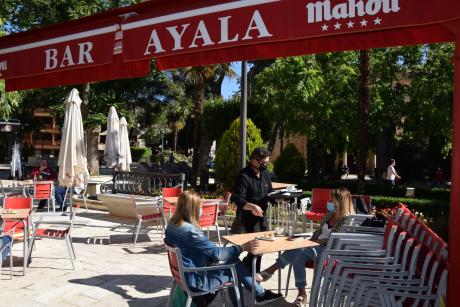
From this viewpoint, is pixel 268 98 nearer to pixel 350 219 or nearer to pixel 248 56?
pixel 350 219

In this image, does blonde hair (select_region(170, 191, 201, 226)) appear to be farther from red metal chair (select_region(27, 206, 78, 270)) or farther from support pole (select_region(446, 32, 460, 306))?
red metal chair (select_region(27, 206, 78, 270))

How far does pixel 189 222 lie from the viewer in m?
4.28

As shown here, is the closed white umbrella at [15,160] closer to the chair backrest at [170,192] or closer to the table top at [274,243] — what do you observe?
the chair backrest at [170,192]

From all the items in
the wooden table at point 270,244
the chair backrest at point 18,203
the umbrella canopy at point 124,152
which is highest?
the umbrella canopy at point 124,152

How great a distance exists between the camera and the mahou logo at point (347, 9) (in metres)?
2.68

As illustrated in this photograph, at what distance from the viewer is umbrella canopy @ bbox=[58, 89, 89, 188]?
1006cm

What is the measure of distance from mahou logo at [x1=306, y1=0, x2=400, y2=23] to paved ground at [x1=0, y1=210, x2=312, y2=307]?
3272 mm

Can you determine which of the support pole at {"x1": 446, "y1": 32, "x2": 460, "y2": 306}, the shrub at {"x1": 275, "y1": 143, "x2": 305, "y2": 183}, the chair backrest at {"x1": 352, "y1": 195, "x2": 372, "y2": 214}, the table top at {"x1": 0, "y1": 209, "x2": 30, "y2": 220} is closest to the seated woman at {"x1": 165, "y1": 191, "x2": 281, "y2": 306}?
the support pole at {"x1": 446, "y1": 32, "x2": 460, "y2": 306}

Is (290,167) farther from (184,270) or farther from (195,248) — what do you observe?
(184,270)

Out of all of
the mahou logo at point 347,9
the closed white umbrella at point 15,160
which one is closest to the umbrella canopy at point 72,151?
the mahou logo at point 347,9

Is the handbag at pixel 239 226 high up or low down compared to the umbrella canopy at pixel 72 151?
down

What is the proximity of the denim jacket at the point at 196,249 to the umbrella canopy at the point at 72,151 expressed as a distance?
644cm

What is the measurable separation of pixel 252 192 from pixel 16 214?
3.33 metres

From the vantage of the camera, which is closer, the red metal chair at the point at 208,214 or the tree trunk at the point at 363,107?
the red metal chair at the point at 208,214
